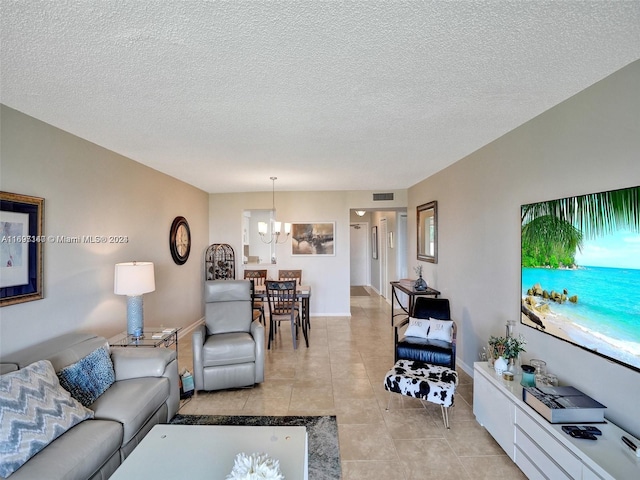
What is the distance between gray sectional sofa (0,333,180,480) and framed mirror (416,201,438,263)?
371 cm

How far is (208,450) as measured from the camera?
1709 millimetres

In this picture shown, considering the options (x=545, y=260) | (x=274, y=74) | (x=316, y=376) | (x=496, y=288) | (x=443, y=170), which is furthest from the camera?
(x=443, y=170)

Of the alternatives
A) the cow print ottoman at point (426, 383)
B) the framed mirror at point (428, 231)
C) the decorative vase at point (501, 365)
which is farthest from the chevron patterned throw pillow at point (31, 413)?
the framed mirror at point (428, 231)

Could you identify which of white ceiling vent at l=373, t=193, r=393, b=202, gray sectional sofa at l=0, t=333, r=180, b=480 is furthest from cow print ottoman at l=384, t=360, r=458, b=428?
white ceiling vent at l=373, t=193, r=393, b=202

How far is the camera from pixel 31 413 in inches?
64.7

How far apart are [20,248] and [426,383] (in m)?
3.38

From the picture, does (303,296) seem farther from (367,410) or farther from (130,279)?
(130,279)

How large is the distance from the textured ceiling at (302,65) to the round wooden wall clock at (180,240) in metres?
1.92

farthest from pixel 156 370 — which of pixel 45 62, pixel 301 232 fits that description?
pixel 301 232

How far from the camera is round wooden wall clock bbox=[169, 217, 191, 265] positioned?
4660 millimetres

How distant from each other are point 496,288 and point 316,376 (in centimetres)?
215

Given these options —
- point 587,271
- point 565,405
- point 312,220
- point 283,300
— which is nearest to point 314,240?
point 312,220

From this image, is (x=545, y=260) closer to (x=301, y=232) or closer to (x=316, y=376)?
(x=316, y=376)

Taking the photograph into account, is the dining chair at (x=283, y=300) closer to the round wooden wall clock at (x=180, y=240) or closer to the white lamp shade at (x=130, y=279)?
the round wooden wall clock at (x=180, y=240)
